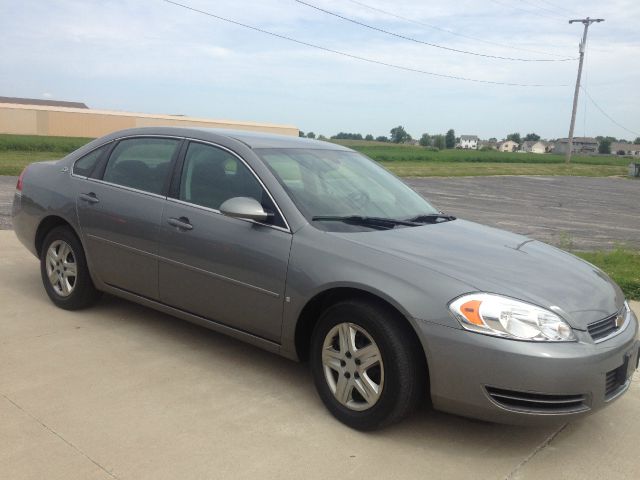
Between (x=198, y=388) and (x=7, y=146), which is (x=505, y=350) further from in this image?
(x=7, y=146)

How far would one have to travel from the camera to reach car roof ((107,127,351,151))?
4.41m

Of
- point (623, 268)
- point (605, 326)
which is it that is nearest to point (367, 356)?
point (605, 326)

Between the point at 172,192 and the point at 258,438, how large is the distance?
1.90 meters

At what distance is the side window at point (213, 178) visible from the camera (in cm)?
410

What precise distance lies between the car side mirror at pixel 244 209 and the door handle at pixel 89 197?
1501mm

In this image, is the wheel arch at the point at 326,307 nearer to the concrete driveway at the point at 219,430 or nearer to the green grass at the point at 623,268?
the concrete driveway at the point at 219,430

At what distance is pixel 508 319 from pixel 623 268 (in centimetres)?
529

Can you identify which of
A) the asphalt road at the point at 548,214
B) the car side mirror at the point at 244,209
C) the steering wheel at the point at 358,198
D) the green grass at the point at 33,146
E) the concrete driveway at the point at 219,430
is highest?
the steering wheel at the point at 358,198

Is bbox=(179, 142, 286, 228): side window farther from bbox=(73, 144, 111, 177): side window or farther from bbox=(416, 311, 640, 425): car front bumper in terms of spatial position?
bbox=(416, 311, 640, 425): car front bumper

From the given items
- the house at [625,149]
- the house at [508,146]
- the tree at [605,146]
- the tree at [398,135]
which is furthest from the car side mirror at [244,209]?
the house at [508,146]

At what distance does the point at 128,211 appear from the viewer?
4.59 metres

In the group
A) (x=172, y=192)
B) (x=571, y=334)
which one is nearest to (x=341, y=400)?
(x=571, y=334)

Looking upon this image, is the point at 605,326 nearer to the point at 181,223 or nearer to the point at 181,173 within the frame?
the point at 181,223

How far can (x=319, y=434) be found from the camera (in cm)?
336
